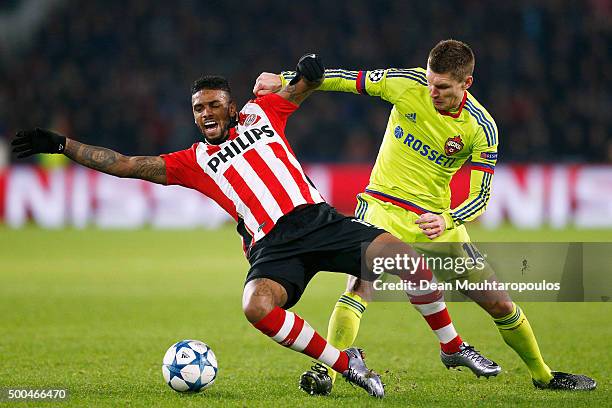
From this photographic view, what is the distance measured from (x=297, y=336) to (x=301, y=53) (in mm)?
16391

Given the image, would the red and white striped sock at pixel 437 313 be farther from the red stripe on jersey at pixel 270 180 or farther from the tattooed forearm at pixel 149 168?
the tattooed forearm at pixel 149 168

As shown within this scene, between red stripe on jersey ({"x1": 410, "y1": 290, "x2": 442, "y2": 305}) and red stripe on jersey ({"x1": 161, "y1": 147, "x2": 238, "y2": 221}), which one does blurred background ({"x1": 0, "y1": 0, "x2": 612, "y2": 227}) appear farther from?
red stripe on jersey ({"x1": 161, "y1": 147, "x2": 238, "y2": 221})

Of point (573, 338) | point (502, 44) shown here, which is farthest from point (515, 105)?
point (573, 338)

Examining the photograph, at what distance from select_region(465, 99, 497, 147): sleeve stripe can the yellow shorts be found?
593 mm

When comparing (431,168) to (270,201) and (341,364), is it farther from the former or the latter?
(341,364)

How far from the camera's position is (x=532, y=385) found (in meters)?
5.87


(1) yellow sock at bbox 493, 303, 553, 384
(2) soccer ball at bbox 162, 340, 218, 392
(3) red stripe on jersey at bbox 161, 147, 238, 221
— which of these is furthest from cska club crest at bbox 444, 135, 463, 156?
(2) soccer ball at bbox 162, 340, 218, 392

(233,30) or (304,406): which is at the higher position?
(233,30)

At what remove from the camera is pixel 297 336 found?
5.25 meters

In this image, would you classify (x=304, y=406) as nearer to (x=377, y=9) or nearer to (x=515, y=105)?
(x=515, y=105)

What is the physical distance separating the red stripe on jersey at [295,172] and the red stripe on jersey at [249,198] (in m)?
0.27

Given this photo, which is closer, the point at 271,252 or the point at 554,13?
the point at 271,252

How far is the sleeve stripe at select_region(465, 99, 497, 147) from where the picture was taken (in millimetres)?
5801

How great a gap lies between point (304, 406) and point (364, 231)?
1.07m
